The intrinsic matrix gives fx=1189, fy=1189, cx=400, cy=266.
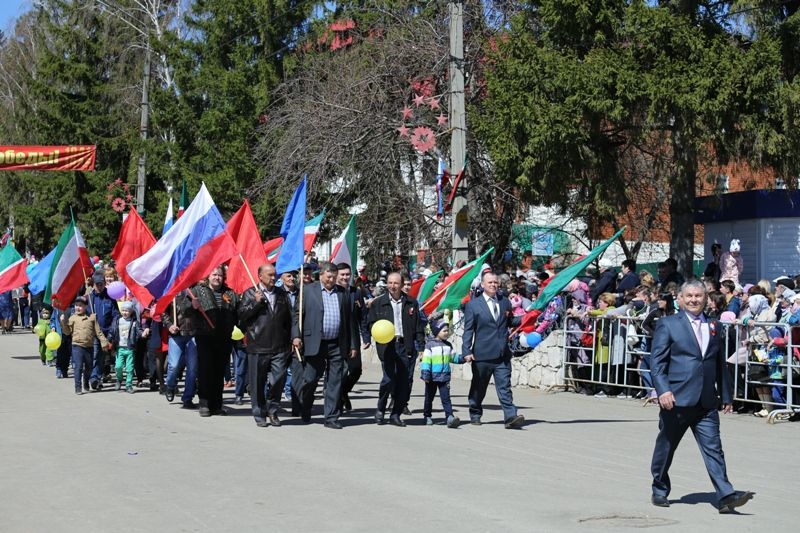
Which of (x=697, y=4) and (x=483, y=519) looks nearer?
(x=483, y=519)

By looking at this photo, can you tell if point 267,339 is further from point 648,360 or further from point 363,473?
point 648,360

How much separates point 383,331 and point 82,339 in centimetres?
579

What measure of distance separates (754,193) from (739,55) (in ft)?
10.7

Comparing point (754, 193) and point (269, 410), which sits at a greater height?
point (754, 193)

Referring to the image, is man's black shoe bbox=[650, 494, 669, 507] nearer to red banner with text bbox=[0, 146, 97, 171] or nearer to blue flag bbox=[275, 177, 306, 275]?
blue flag bbox=[275, 177, 306, 275]

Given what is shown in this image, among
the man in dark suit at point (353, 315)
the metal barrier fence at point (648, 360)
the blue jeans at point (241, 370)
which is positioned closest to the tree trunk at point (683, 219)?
the metal barrier fence at point (648, 360)

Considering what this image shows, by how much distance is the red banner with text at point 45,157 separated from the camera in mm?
29828

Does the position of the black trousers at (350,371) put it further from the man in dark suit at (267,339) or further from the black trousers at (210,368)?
the black trousers at (210,368)

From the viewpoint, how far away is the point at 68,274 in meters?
18.2

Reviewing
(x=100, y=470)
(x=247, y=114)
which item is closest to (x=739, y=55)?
(x=100, y=470)

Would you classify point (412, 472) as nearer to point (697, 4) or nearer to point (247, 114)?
point (697, 4)

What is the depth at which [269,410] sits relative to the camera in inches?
532

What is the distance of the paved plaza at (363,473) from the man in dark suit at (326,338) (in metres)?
0.41

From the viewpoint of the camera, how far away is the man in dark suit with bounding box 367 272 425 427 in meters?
13.7
